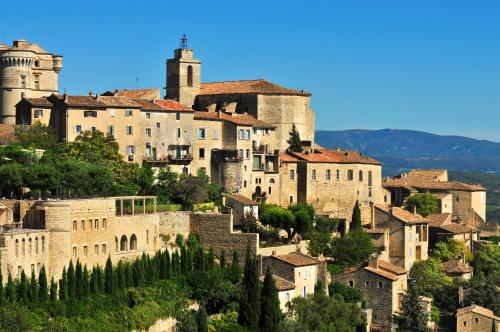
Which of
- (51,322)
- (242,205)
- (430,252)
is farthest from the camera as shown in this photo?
(430,252)

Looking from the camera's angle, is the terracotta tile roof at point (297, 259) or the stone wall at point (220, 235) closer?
the terracotta tile roof at point (297, 259)

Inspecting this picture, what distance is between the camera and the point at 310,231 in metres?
70.9

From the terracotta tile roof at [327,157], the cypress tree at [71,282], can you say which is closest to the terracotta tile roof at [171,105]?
the terracotta tile roof at [327,157]

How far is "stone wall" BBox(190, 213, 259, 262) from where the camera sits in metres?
64.4

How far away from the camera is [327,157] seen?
80.4 m

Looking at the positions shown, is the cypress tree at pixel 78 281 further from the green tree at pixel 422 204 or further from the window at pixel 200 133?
the green tree at pixel 422 204

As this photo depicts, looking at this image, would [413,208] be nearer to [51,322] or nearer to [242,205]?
[242,205]

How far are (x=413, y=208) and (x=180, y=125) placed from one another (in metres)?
20.6

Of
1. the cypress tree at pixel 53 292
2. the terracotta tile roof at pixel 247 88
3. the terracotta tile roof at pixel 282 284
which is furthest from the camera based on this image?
the terracotta tile roof at pixel 247 88

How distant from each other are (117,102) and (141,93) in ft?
26.8

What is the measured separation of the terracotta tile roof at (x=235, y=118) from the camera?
75.4m

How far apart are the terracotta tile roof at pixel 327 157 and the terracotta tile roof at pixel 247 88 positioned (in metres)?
4.64

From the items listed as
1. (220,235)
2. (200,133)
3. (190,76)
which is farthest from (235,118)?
(220,235)

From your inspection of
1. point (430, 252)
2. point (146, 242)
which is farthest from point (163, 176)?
point (430, 252)
